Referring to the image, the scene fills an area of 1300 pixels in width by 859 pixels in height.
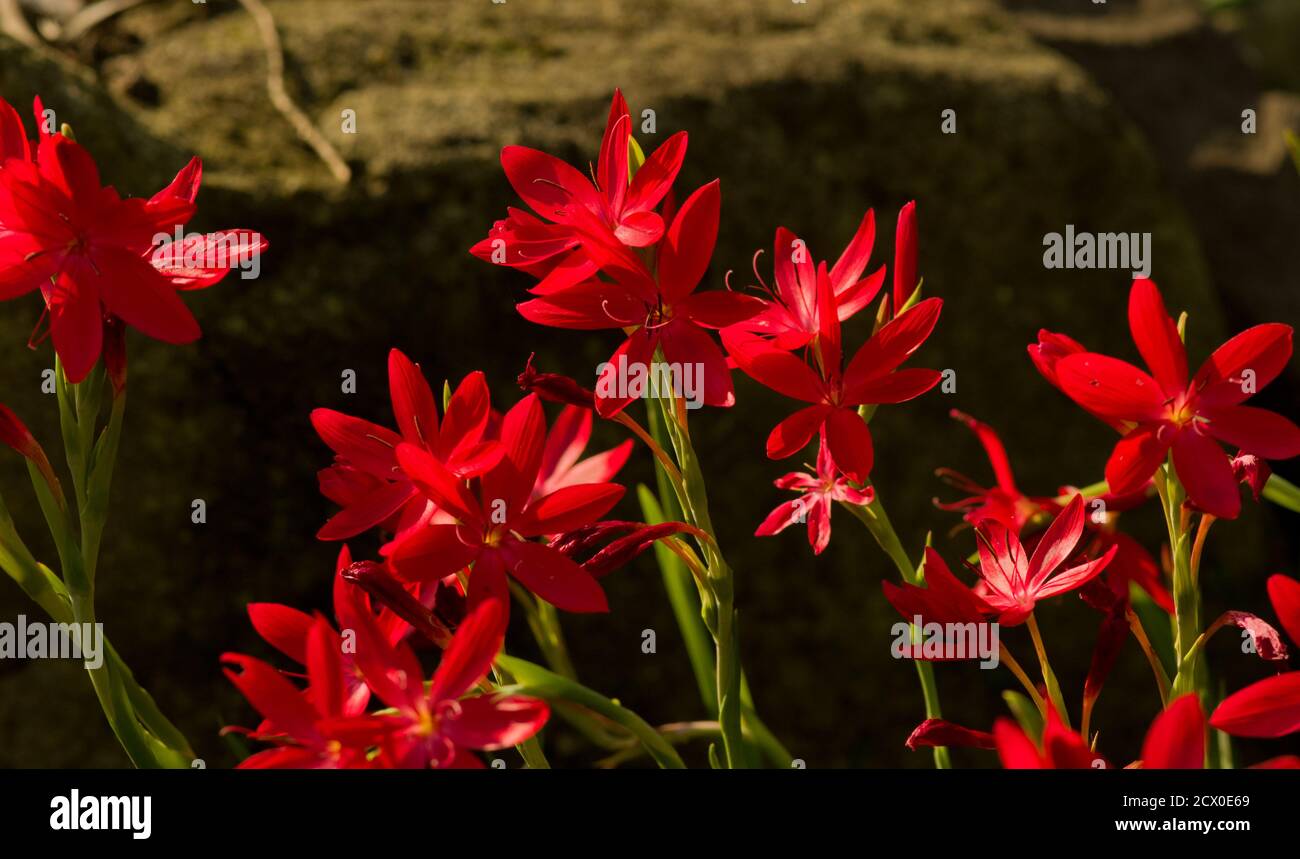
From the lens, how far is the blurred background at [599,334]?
1.49m

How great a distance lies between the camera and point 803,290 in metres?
0.76

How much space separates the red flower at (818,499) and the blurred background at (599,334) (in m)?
0.81

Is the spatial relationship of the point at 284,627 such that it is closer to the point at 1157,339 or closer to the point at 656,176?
the point at 656,176

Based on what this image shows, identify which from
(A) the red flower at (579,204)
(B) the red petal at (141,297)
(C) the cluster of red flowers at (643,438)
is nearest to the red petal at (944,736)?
(C) the cluster of red flowers at (643,438)

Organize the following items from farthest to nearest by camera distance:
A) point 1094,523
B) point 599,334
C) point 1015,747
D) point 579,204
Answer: point 599,334, point 1094,523, point 579,204, point 1015,747

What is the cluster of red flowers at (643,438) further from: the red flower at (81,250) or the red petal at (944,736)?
the red flower at (81,250)

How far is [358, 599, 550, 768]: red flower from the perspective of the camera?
23.0 inches

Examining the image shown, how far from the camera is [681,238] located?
71 cm

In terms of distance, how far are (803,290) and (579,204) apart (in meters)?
0.15

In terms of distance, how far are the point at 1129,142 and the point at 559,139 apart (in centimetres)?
96

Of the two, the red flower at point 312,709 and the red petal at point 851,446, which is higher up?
the red petal at point 851,446

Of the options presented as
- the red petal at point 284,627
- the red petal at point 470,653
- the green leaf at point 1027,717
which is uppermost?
the red petal at point 284,627

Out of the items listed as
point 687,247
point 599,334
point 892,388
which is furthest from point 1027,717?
point 599,334
